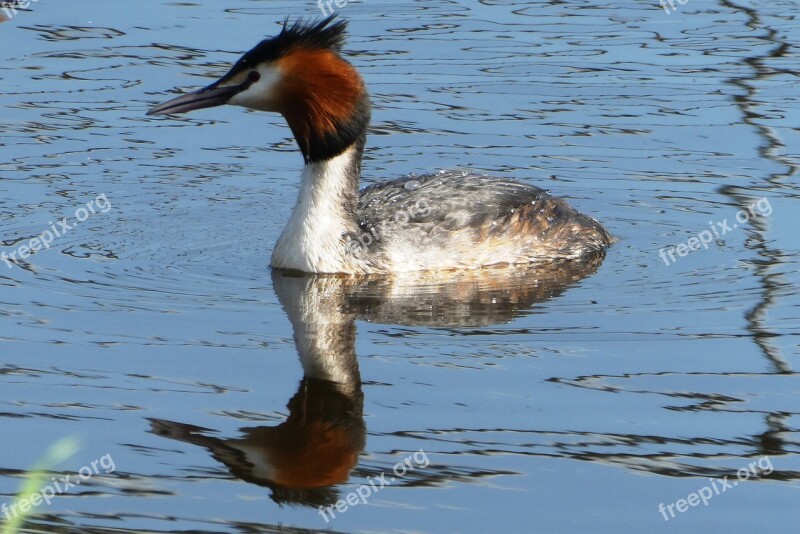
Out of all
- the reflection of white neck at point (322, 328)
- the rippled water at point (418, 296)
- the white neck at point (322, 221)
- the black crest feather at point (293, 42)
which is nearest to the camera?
the rippled water at point (418, 296)

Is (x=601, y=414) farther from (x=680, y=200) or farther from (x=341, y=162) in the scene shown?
(x=680, y=200)

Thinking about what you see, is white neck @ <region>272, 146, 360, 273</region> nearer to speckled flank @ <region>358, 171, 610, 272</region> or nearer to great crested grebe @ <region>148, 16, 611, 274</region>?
great crested grebe @ <region>148, 16, 611, 274</region>

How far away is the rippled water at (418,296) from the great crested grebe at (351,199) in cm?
24

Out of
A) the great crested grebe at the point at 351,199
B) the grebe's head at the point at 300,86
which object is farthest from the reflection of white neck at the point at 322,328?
the grebe's head at the point at 300,86

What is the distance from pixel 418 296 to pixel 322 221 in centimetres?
92

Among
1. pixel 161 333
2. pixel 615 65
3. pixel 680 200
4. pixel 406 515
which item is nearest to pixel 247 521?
pixel 406 515

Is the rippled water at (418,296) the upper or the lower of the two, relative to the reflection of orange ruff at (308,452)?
lower

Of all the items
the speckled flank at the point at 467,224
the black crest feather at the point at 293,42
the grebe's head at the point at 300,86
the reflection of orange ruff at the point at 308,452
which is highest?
the black crest feather at the point at 293,42

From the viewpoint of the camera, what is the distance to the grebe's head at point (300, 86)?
9758mm

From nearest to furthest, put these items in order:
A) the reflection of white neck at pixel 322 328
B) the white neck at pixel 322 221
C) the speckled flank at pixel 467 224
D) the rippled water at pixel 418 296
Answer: the rippled water at pixel 418 296 < the reflection of white neck at pixel 322 328 < the white neck at pixel 322 221 < the speckled flank at pixel 467 224

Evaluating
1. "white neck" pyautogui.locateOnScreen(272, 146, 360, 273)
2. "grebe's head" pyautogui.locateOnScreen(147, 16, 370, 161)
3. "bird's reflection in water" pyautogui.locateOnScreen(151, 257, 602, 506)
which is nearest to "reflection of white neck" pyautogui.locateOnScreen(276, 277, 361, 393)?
"bird's reflection in water" pyautogui.locateOnScreen(151, 257, 602, 506)

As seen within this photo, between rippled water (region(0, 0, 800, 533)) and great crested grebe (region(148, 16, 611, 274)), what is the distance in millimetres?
243

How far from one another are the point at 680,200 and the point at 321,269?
3046 millimetres

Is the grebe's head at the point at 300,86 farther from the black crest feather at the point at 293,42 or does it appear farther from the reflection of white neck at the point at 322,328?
the reflection of white neck at the point at 322,328
